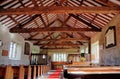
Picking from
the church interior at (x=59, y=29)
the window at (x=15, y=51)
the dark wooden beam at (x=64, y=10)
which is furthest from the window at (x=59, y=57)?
the dark wooden beam at (x=64, y=10)

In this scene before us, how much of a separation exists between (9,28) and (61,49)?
12.5 meters

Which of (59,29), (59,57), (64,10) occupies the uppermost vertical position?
(64,10)

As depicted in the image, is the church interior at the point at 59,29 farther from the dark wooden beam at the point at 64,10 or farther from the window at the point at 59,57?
the window at the point at 59,57

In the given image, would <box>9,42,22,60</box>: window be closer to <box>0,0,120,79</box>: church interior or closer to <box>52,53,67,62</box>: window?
<box>0,0,120,79</box>: church interior

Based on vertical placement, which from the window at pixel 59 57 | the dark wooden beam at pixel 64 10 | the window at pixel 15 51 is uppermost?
the dark wooden beam at pixel 64 10

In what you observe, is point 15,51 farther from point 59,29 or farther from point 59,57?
point 59,57

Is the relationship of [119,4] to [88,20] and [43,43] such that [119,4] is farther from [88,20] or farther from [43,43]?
[43,43]

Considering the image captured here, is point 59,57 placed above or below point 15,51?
below

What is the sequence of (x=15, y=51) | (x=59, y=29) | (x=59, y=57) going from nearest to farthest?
(x=59, y=29)
(x=15, y=51)
(x=59, y=57)

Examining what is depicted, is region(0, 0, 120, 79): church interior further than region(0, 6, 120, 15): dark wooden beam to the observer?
No

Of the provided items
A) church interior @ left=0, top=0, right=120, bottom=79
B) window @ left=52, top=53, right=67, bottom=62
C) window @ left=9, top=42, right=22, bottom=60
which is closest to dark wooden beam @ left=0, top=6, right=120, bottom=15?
church interior @ left=0, top=0, right=120, bottom=79

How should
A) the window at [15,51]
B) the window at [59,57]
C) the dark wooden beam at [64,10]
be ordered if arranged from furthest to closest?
the window at [59,57] < the window at [15,51] < the dark wooden beam at [64,10]

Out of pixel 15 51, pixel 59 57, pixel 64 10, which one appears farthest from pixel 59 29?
pixel 59 57

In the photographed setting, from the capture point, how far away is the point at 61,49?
20.5 metres
